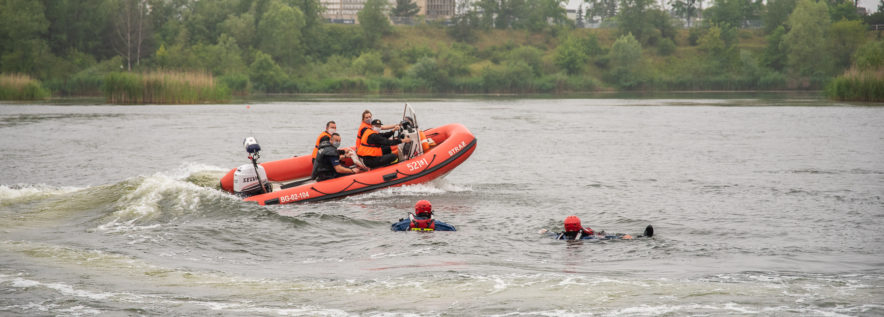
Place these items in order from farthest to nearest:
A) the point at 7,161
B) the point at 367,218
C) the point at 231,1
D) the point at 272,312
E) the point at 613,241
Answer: the point at 231,1 → the point at 7,161 → the point at 367,218 → the point at 613,241 → the point at 272,312

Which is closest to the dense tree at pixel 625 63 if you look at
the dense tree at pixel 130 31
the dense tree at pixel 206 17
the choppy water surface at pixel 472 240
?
the dense tree at pixel 206 17

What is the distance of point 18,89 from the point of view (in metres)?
43.9

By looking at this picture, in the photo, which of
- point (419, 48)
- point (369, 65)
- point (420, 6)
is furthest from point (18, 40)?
point (420, 6)

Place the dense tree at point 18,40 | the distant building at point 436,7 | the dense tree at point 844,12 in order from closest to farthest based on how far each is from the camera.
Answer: the dense tree at point 18,40 → the dense tree at point 844,12 → the distant building at point 436,7

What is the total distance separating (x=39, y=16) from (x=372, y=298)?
223 feet

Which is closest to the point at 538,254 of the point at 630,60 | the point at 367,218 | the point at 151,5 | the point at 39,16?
the point at 367,218

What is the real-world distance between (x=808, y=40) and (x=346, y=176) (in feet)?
247

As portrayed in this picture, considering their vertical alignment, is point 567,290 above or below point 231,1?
below

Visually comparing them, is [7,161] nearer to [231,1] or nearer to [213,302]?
[213,302]

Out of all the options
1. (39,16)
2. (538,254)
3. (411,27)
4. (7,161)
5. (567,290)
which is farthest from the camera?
(411,27)

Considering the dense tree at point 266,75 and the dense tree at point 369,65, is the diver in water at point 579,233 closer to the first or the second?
the dense tree at point 266,75

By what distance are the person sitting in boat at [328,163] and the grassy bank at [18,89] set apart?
35.9 metres

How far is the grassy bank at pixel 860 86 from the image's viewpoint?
126 feet

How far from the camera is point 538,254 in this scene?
9.75 metres
